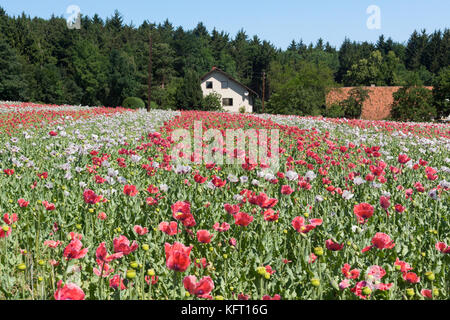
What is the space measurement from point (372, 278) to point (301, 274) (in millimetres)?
703

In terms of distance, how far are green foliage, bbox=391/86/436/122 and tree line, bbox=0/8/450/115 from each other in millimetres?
2739

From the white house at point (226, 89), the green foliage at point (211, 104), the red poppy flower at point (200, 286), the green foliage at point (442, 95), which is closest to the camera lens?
the red poppy flower at point (200, 286)

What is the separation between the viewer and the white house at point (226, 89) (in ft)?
210

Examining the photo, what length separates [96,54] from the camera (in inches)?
2788

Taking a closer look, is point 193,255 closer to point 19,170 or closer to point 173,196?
point 173,196

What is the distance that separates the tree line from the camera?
50312 millimetres

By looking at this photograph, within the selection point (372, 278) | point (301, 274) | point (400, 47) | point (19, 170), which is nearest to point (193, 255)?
point (301, 274)

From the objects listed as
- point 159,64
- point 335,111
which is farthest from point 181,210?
point 159,64

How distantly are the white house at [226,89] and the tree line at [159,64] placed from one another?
436 centimetres

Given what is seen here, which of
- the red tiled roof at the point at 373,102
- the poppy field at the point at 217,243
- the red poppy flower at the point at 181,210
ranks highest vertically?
the red tiled roof at the point at 373,102

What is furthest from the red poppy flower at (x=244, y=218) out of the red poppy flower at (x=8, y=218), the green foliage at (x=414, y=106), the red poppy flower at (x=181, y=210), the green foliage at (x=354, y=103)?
the green foliage at (x=354, y=103)

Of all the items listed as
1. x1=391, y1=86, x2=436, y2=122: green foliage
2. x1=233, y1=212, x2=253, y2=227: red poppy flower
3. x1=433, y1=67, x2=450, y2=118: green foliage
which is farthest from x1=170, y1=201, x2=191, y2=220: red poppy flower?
x1=433, y1=67, x2=450, y2=118: green foliage

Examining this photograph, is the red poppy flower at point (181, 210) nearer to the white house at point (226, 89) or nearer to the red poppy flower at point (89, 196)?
the red poppy flower at point (89, 196)

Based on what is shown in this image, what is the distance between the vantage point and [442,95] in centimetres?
4341
